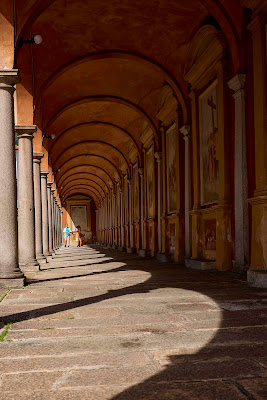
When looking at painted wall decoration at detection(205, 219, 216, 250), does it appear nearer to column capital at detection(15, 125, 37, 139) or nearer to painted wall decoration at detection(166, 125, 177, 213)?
painted wall decoration at detection(166, 125, 177, 213)

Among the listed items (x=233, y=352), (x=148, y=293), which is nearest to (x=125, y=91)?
(x=148, y=293)

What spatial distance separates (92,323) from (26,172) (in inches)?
272

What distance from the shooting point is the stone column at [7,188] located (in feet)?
24.6

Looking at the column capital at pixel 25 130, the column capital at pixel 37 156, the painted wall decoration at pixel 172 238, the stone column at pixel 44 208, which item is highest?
the column capital at pixel 25 130

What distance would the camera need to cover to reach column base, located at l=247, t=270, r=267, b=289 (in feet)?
22.9

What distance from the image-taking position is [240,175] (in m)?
8.68

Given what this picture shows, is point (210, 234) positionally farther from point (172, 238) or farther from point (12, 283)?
point (12, 283)

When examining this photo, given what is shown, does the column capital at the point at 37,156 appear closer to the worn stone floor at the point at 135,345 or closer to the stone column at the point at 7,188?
the stone column at the point at 7,188

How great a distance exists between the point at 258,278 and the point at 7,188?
13.6ft

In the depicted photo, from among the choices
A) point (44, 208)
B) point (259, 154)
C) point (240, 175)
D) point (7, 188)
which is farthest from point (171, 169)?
point (7, 188)

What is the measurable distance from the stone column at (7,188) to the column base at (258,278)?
366cm

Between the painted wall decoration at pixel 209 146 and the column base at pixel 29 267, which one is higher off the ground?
the painted wall decoration at pixel 209 146

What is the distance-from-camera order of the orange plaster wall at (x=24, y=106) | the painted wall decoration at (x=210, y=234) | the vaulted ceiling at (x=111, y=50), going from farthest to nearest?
the orange plaster wall at (x=24, y=106)
the painted wall decoration at (x=210, y=234)
the vaulted ceiling at (x=111, y=50)

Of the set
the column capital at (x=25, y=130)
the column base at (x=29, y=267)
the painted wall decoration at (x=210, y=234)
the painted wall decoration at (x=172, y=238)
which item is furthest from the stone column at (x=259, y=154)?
the painted wall decoration at (x=172, y=238)
